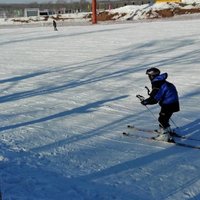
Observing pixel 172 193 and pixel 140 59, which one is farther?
pixel 140 59

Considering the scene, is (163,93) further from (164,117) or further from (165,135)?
(165,135)

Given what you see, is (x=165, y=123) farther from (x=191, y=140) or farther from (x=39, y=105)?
(x=39, y=105)

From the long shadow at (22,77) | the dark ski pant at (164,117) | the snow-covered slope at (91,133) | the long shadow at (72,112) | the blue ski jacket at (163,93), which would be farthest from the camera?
the long shadow at (22,77)

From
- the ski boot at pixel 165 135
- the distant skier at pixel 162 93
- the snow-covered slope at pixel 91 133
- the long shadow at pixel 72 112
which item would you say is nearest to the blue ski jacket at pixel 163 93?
the distant skier at pixel 162 93

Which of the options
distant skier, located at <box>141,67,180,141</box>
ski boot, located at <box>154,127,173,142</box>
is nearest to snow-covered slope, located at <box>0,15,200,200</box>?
ski boot, located at <box>154,127,173,142</box>

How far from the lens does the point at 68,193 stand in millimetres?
5977

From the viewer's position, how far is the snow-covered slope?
6176 mm

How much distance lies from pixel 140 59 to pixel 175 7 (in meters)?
44.1

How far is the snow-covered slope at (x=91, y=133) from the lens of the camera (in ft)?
20.3

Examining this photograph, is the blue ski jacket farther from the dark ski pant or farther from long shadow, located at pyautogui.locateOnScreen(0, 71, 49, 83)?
long shadow, located at pyautogui.locateOnScreen(0, 71, 49, 83)

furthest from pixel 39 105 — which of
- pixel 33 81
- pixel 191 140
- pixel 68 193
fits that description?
pixel 68 193

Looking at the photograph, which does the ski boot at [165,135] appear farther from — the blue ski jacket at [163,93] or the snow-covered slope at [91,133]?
the blue ski jacket at [163,93]

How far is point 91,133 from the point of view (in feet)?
29.1

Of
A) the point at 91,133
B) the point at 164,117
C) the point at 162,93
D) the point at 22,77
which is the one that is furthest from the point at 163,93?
the point at 22,77
